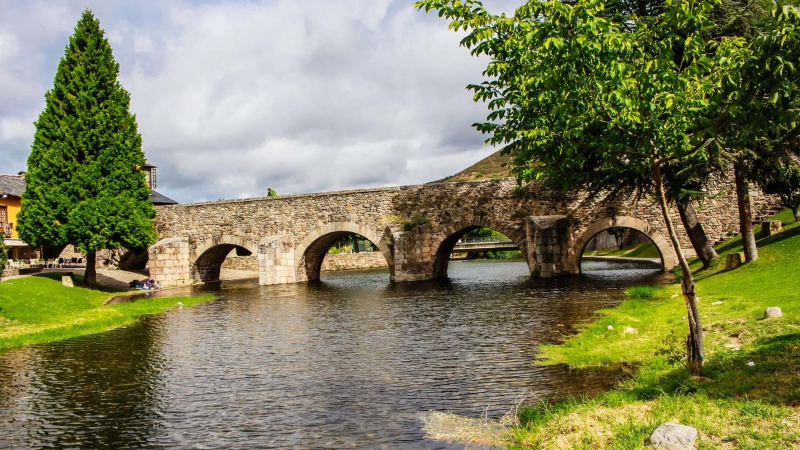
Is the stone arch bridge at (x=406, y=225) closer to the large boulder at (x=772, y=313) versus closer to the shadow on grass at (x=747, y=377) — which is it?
the large boulder at (x=772, y=313)

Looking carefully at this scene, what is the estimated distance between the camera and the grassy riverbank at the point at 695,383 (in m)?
5.54

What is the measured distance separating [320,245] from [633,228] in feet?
61.3

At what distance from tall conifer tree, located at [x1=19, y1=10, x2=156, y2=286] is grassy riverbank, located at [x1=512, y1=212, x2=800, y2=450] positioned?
24.5m

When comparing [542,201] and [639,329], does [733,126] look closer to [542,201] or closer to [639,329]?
[639,329]

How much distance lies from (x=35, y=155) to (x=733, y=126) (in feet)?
99.9

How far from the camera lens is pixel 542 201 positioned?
1147 inches

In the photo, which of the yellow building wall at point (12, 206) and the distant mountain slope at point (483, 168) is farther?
the distant mountain slope at point (483, 168)

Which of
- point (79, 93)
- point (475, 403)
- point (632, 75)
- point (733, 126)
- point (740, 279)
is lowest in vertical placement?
point (475, 403)

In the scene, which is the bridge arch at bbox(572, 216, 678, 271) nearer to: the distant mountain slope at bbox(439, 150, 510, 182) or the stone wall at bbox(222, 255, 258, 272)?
the stone wall at bbox(222, 255, 258, 272)

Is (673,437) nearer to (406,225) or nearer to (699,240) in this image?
(699,240)

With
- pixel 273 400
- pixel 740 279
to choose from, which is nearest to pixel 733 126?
pixel 273 400

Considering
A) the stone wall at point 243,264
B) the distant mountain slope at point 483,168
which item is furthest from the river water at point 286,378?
the distant mountain slope at point 483,168

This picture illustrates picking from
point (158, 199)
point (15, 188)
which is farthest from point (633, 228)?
point (15, 188)

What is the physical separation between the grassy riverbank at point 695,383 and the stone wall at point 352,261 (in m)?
41.2
